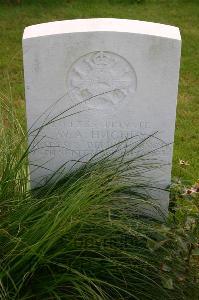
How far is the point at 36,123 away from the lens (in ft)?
10.3

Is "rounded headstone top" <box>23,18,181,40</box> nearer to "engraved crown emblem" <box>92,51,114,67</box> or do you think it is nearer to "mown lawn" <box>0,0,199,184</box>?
"engraved crown emblem" <box>92,51,114,67</box>

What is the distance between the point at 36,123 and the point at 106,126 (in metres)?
0.36

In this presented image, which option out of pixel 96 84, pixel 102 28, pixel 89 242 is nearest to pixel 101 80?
pixel 96 84

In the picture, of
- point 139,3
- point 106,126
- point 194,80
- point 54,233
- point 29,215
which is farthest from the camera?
point 139,3

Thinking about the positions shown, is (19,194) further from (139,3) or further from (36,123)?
(139,3)

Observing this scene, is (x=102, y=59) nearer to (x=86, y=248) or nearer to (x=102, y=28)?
(x=102, y=28)

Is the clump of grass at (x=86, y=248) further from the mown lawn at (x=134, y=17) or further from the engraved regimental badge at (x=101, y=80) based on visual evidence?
the mown lawn at (x=134, y=17)

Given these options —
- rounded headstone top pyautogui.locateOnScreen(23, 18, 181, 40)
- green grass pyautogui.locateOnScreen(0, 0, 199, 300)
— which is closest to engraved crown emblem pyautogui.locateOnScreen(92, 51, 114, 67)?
rounded headstone top pyautogui.locateOnScreen(23, 18, 181, 40)

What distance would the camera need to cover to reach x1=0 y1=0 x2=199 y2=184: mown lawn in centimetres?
503

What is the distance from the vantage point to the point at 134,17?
784 cm

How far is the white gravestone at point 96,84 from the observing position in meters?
2.91

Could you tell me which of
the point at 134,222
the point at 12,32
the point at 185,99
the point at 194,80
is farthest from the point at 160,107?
the point at 12,32

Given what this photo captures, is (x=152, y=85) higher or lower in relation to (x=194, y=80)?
higher

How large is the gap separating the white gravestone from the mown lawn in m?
1.35
